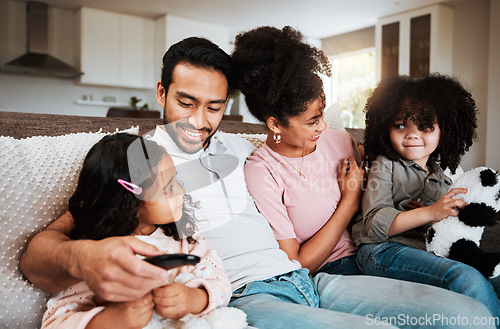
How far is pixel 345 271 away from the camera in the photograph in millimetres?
1216

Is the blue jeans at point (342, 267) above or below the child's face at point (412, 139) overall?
below

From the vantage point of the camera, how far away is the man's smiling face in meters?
1.06

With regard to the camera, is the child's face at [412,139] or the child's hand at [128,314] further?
the child's face at [412,139]

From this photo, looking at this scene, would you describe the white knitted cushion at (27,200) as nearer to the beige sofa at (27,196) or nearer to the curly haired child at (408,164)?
the beige sofa at (27,196)

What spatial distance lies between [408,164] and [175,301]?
2.90ft

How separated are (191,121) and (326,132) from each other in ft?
1.71

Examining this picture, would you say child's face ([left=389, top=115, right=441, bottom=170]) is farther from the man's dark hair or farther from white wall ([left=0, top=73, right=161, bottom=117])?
white wall ([left=0, top=73, right=161, bottom=117])

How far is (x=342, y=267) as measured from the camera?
1220 mm

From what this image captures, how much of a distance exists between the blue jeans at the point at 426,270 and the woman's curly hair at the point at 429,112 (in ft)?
0.97

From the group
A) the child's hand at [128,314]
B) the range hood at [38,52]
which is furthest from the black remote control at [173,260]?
the range hood at [38,52]

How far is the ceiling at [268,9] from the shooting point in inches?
222

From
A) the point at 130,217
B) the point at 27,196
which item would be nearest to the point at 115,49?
the point at 27,196

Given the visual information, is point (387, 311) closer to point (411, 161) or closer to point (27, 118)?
point (411, 161)

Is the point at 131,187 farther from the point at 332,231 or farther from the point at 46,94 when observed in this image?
the point at 46,94
